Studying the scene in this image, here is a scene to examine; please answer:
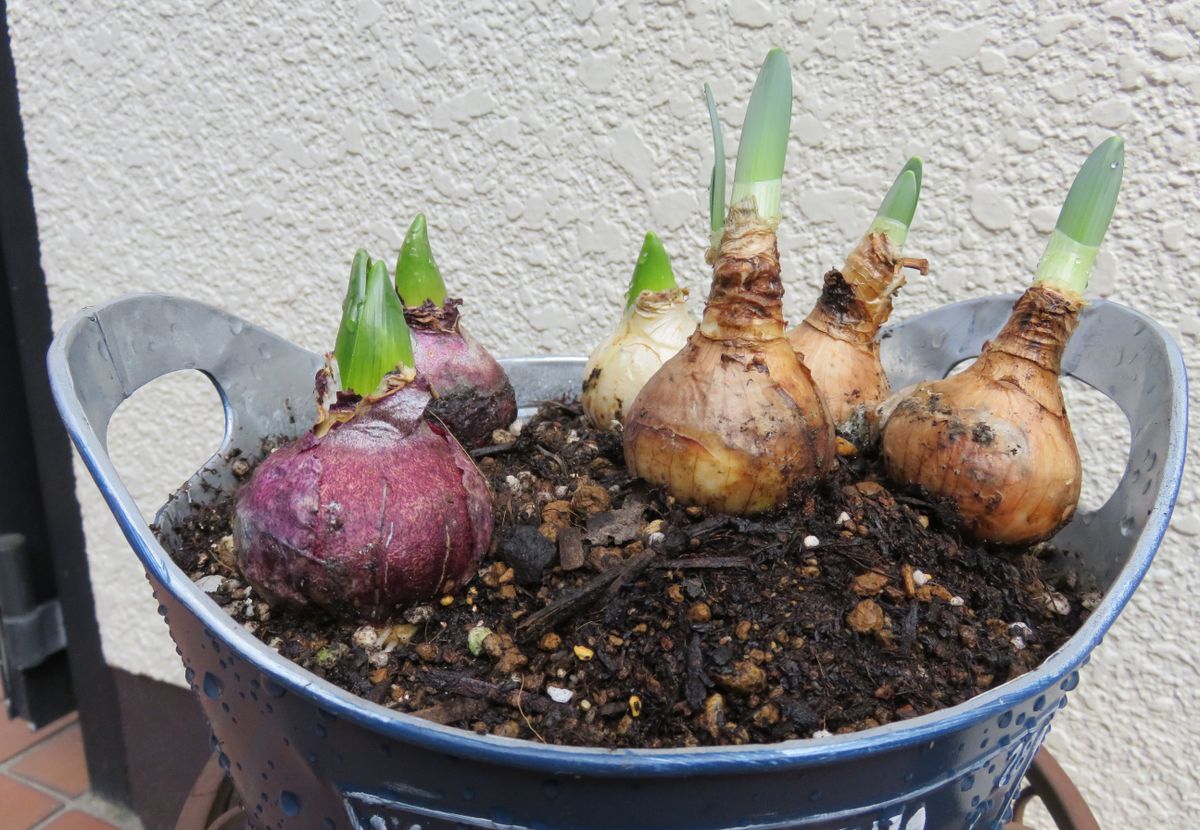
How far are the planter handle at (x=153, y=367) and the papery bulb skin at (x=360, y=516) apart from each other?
0.31 feet

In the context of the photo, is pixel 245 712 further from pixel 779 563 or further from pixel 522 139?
pixel 522 139

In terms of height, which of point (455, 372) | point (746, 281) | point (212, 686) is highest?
point (746, 281)

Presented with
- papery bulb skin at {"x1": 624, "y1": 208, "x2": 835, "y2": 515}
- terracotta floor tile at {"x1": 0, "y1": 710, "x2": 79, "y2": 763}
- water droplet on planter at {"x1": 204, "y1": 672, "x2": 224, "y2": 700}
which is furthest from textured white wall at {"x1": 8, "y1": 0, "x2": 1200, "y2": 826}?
water droplet on planter at {"x1": 204, "y1": 672, "x2": 224, "y2": 700}

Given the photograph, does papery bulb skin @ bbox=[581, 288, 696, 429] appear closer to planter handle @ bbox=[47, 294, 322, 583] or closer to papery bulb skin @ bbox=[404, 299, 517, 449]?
papery bulb skin @ bbox=[404, 299, 517, 449]

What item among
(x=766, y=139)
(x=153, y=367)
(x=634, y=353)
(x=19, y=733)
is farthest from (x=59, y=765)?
(x=766, y=139)

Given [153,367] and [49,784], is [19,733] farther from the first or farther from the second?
[153,367]

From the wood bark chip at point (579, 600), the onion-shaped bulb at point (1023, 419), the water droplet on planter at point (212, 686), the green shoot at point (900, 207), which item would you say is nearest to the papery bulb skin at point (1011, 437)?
the onion-shaped bulb at point (1023, 419)

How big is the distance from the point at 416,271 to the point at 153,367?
24 cm

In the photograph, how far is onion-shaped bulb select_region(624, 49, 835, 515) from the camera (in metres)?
0.58

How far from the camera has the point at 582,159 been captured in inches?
50.4

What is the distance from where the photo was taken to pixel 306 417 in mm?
786

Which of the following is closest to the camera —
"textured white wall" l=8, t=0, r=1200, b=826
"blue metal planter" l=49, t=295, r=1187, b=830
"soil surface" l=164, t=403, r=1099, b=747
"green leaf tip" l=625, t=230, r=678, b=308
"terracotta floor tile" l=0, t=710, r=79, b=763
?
"blue metal planter" l=49, t=295, r=1187, b=830

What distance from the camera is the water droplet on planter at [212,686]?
49 centimetres

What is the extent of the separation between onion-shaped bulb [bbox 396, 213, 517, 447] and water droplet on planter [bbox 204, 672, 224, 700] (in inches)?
12.0
